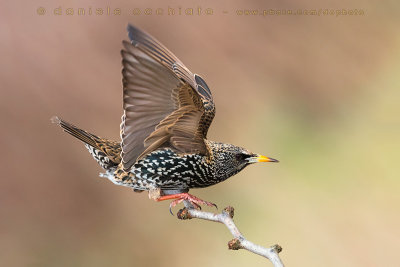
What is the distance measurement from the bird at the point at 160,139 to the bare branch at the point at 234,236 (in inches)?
4.9

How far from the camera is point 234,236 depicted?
2.04m

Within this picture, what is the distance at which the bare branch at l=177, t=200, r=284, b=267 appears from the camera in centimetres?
184

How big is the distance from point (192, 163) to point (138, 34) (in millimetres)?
682

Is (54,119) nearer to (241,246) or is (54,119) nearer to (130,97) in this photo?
(130,97)

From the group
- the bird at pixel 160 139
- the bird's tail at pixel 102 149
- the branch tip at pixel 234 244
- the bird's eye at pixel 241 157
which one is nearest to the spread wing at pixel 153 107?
the bird at pixel 160 139

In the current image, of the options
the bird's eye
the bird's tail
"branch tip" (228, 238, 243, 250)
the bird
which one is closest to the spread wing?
the bird

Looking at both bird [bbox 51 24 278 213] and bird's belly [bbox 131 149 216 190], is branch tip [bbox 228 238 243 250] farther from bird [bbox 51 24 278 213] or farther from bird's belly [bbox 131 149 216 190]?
bird's belly [bbox 131 149 216 190]

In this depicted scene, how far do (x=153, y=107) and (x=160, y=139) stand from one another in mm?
194

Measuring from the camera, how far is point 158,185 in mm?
2799

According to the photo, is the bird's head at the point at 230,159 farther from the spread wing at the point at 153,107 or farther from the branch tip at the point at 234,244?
the branch tip at the point at 234,244

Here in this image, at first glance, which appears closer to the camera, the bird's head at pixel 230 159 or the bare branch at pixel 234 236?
the bare branch at pixel 234 236

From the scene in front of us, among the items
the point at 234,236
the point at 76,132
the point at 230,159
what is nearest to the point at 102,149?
the point at 76,132

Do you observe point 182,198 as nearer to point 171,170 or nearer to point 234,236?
point 171,170

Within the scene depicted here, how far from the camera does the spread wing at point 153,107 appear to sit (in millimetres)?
2371
